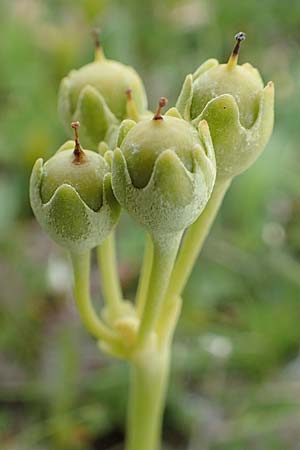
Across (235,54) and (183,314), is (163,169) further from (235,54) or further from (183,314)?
(183,314)

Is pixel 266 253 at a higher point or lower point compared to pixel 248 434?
higher

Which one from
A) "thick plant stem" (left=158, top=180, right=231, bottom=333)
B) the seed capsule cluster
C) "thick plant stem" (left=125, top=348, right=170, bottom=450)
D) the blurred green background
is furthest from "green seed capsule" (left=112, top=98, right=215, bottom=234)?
the blurred green background

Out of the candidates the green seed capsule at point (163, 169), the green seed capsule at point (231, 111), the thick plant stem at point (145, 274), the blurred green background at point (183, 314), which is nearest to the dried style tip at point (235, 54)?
the green seed capsule at point (231, 111)

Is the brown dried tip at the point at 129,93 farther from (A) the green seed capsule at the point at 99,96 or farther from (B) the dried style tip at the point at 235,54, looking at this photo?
(B) the dried style tip at the point at 235,54

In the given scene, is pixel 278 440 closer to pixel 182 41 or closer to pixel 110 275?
pixel 110 275

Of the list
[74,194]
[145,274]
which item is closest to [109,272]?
[145,274]

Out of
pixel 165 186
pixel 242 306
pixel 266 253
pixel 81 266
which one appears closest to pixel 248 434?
pixel 242 306
